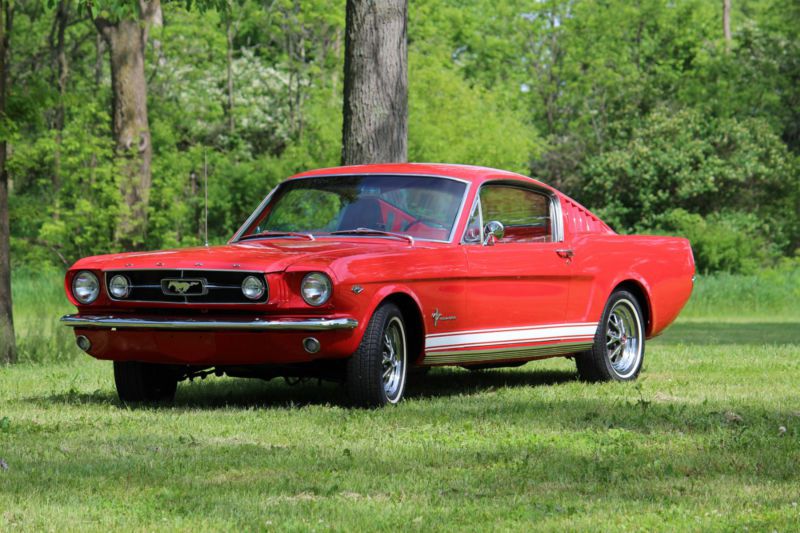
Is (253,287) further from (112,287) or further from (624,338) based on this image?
(624,338)

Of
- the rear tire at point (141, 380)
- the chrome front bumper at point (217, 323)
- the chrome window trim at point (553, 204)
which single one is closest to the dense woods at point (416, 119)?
the chrome window trim at point (553, 204)

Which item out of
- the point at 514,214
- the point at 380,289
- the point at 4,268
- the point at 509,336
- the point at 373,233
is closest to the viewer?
the point at 380,289

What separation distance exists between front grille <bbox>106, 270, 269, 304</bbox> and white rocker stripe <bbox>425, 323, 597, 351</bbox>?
1350 millimetres

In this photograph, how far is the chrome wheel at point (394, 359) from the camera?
889cm

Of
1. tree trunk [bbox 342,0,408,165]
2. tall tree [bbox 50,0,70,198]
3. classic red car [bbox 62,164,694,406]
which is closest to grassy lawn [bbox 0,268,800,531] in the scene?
classic red car [bbox 62,164,694,406]

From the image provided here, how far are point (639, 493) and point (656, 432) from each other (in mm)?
1797

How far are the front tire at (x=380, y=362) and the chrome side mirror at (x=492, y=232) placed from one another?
104 cm

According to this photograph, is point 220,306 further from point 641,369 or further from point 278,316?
point 641,369

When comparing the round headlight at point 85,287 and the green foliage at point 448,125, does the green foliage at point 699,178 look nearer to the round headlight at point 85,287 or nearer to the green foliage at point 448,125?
the green foliage at point 448,125

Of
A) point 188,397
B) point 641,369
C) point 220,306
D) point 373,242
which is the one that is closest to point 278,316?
point 220,306

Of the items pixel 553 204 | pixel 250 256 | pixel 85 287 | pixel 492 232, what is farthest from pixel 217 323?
pixel 553 204

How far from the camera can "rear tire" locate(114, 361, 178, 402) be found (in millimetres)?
9227

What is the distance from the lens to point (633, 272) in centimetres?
1127

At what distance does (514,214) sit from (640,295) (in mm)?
1702
